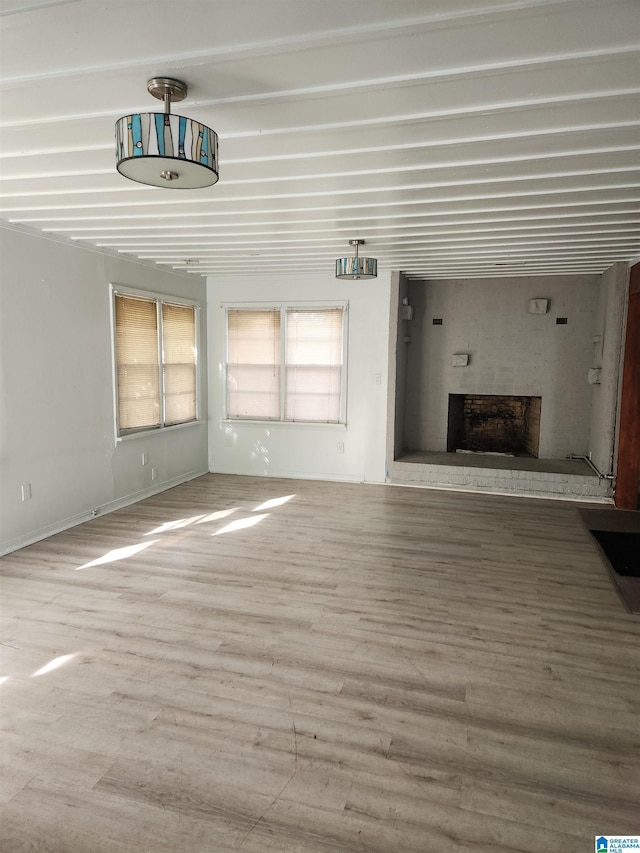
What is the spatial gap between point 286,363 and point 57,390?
310 cm

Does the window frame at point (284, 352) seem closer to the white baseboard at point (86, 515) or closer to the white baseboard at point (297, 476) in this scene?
the white baseboard at point (297, 476)

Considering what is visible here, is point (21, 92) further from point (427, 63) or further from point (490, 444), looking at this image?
point (490, 444)

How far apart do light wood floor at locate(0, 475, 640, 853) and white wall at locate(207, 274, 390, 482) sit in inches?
99.7

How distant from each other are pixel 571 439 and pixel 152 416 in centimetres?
539

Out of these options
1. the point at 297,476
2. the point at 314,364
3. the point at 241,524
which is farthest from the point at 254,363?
the point at 241,524

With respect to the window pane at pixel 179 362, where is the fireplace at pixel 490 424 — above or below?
below

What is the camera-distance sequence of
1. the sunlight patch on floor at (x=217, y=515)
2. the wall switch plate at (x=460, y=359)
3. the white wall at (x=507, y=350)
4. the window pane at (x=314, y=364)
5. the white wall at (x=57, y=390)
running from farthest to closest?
the wall switch plate at (x=460, y=359) < the white wall at (x=507, y=350) < the window pane at (x=314, y=364) < the sunlight patch on floor at (x=217, y=515) < the white wall at (x=57, y=390)

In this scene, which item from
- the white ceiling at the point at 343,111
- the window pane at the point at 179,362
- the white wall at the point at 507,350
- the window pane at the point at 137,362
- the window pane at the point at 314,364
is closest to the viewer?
the white ceiling at the point at 343,111

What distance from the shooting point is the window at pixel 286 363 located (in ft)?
23.7

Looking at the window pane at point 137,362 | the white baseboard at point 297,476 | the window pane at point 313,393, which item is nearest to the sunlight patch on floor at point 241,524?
the window pane at point 137,362

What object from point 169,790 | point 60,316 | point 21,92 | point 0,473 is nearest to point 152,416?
point 60,316

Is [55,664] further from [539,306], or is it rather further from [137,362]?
[539,306]

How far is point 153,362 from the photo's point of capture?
634 centimetres

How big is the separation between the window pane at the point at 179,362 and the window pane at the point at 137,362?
8.9 inches
